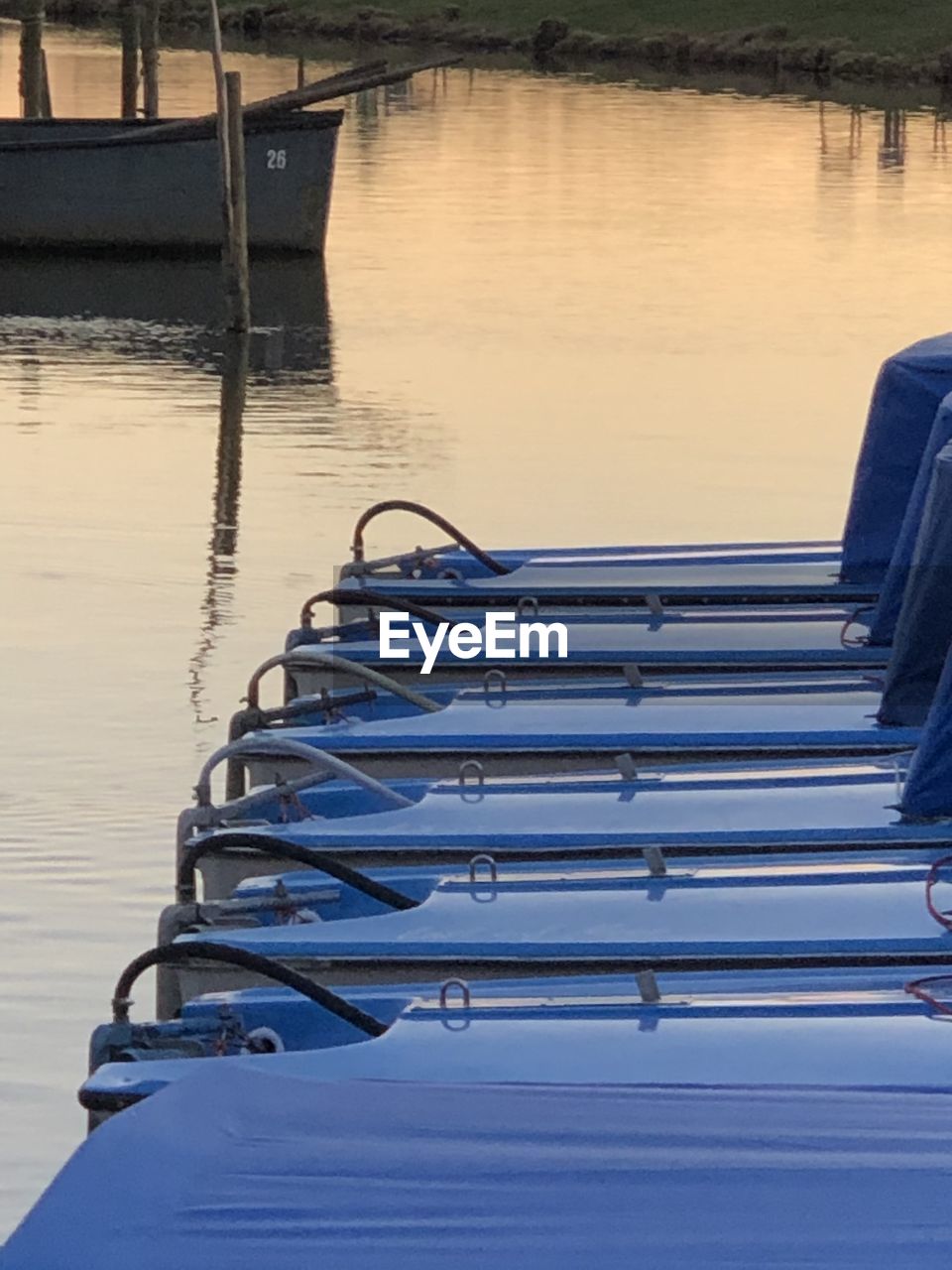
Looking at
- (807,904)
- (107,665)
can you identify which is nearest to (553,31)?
(107,665)

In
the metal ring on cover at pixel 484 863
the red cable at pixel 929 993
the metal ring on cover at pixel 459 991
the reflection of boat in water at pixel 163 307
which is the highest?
the red cable at pixel 929 993

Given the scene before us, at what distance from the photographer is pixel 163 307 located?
91.5 ft

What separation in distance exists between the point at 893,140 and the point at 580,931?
45.4m

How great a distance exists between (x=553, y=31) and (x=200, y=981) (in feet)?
257

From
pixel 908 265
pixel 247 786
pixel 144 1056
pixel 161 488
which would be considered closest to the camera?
pixel 144 1056

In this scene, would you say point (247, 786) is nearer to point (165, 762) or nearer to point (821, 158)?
point (165, 762)

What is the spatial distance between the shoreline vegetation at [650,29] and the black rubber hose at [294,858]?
64.9 meters

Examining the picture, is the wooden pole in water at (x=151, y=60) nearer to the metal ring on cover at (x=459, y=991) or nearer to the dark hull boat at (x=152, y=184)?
the dark hull boat at (x=152, y=184)

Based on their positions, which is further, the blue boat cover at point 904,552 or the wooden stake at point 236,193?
the wooden stake at point 236,193

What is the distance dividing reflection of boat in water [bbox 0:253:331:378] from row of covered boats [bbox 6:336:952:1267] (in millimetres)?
12089

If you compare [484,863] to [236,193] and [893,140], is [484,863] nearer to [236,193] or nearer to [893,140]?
[236,193]

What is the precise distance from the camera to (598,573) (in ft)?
42.1

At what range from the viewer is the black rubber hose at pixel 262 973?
6797mm

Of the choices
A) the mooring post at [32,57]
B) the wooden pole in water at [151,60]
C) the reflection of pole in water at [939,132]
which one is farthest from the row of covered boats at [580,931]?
the reflection of pole in water at [939,132]
